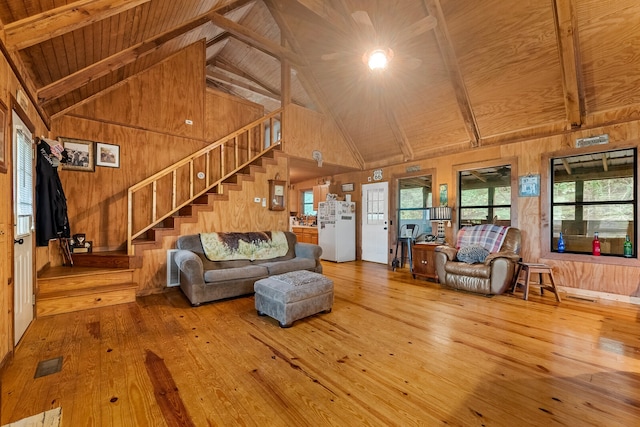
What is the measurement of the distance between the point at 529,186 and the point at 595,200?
807mm

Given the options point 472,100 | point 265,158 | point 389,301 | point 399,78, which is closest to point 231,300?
point 389,301

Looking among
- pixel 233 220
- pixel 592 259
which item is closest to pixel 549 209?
pixel 592 259

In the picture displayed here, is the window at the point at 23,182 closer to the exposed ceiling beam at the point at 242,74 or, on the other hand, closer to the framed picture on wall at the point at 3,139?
the framed picture on wall at the point at 3,139

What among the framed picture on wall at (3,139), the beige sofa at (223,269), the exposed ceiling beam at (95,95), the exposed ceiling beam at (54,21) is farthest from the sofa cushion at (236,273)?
the exposed ceiling beam at (95,95)

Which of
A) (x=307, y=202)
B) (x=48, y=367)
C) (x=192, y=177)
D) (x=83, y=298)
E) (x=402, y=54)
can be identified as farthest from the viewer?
(x=307, y=202)

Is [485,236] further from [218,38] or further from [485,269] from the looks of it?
[218,38]

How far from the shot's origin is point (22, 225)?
99.9 inches

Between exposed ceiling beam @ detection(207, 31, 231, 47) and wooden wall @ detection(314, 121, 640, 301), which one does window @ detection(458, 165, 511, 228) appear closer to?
wooden wall @ detection(314, 121, 640, 301)

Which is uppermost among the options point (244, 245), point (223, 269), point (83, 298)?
point (244, 245)

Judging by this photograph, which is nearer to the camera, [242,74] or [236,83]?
[242,74]

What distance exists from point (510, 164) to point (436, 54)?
2.25 meters

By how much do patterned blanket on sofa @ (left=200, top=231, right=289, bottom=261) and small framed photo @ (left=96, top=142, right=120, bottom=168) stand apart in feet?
6.35

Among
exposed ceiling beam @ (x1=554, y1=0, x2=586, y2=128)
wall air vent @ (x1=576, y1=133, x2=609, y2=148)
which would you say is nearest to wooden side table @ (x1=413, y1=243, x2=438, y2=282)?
wall air vent @ (x1=576, y1=133, x2=609, y2=148)

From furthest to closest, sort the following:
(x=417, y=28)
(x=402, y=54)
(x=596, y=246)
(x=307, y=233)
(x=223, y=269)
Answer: (x=307, y=233)
(x=402, y=54)
(x=596, y=246)
(x=417, y=28)
(x=223, y=269)
